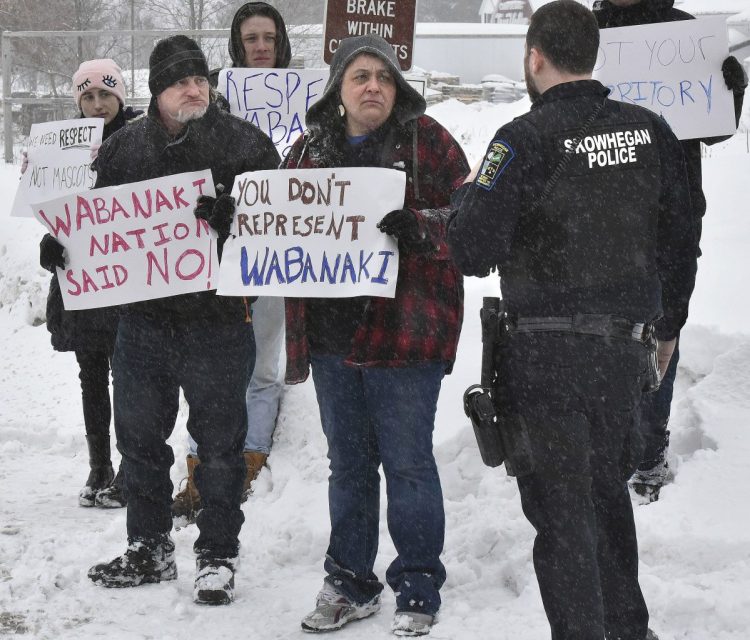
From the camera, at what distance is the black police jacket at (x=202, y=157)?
413cm

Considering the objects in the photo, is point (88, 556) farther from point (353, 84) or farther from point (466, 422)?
point (353, 84)

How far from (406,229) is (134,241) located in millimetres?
1356

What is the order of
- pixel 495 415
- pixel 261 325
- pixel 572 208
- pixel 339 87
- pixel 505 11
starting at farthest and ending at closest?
1. pixel 505 11
2. pixel 261 325
3. pixel 339 87
4. pixel 495 415
5. pixel 572 208

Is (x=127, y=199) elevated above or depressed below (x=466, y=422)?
above

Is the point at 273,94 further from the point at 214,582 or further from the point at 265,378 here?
the point at 214,582

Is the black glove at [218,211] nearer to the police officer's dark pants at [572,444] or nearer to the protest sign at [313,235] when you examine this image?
the protest sign at [313,235]

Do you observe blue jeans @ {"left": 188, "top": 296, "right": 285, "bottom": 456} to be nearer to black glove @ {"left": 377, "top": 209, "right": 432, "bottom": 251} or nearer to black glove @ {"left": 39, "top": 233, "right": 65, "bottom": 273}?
black glove @ {"left": 39, "top": 233, "right": 65, "bottom": 273}

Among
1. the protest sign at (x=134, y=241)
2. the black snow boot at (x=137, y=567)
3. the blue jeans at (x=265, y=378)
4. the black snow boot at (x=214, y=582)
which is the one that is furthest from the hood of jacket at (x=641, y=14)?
the black snow boot at (x=137, y=567)

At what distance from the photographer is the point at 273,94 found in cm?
538

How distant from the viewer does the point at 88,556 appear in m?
4.56

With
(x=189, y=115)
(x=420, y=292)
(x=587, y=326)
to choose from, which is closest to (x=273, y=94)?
(x=189, y=115)

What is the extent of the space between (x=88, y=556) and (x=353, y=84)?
2.48 meters

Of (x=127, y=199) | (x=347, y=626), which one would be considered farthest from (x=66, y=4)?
(x=347, y=626)

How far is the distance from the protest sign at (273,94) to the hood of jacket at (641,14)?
160 cm
